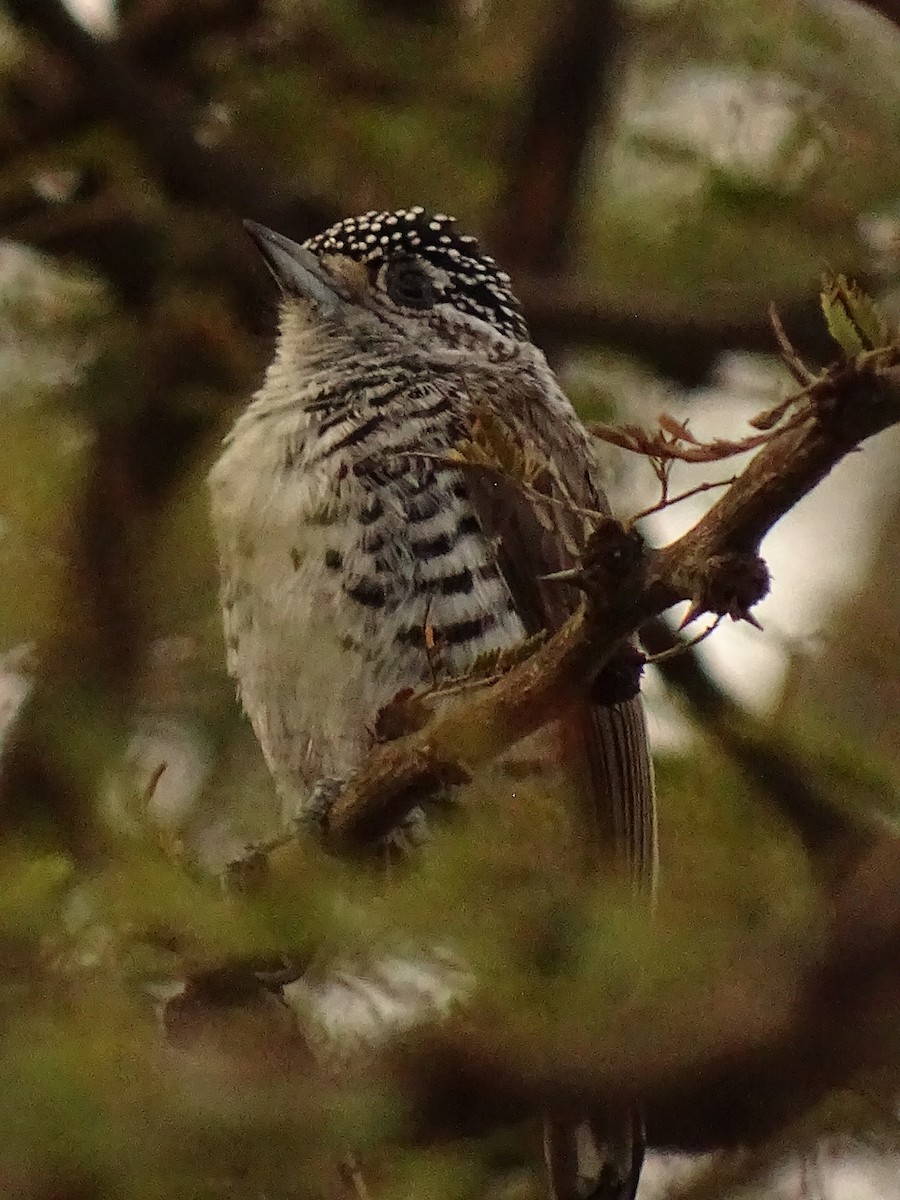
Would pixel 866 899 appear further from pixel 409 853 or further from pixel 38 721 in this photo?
pixel 38 721

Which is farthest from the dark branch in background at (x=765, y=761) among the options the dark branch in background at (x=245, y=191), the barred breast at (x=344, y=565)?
the dark branch in background at (x=245, y=191)

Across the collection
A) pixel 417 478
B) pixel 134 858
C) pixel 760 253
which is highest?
pixel 760 253

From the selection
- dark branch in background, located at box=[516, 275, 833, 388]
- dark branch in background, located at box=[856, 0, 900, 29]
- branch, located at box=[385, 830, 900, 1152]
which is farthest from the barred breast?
branch, located at box=[385, 830, 900, 1152]

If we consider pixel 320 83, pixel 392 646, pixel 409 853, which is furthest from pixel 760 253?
pixel 409 853

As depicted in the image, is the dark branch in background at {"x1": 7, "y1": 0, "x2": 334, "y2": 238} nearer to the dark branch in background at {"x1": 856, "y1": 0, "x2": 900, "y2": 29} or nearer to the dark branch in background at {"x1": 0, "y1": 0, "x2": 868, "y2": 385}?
the dark branch in background at {"x1": 0, "y1": 0, "x2": 868, "y2": 385}

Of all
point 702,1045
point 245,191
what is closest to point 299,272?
point 245,191

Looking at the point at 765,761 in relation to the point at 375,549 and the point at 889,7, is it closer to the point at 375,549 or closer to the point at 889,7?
the point at 375,549

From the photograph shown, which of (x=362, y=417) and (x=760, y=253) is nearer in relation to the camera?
(x=362, y=417)
